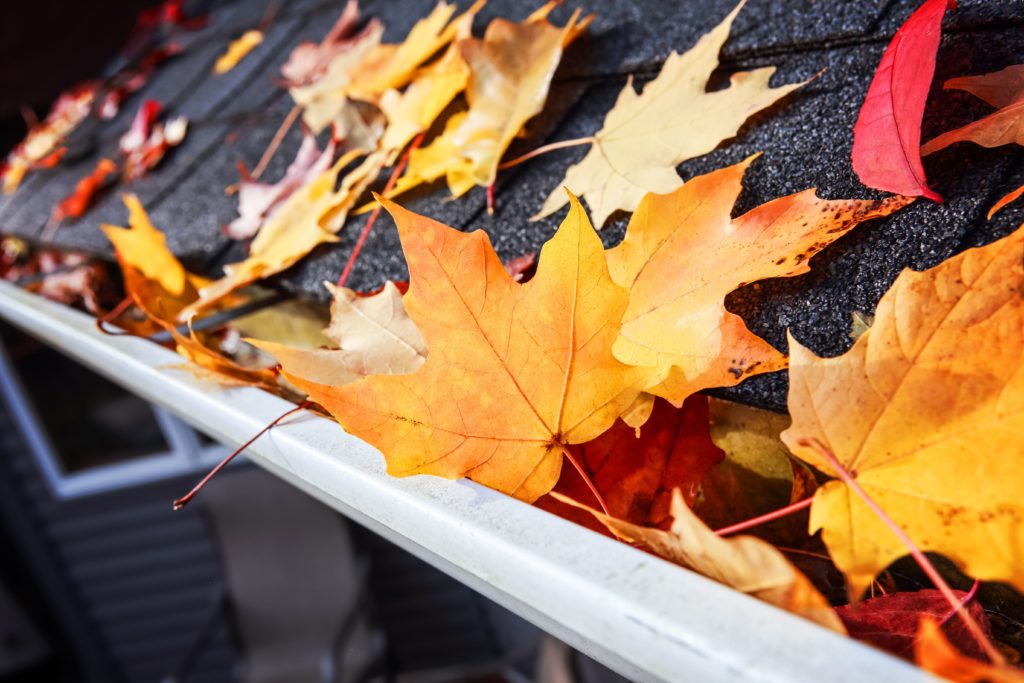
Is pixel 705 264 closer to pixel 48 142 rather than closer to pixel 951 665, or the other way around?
pixel 951 665

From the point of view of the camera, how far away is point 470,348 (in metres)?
0.47

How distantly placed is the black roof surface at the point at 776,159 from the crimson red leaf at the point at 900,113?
0.04 ft

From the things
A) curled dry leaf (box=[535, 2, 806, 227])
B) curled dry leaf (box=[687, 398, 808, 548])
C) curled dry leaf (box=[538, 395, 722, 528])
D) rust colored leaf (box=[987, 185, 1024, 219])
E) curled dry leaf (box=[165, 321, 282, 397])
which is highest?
curled dry leaf (box=[535, 2, 806, 227])

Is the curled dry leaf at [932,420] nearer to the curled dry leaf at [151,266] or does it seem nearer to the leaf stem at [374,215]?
the leaf stem at [374,215]

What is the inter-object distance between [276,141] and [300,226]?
1.24 feet

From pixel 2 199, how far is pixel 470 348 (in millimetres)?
2230

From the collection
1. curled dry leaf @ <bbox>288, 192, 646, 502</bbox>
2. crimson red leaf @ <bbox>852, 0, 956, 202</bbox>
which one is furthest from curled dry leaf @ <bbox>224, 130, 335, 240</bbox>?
crimson red leaf @ <bbox>852, 0, 956, 202</bbox>

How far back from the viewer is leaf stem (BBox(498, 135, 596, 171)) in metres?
0.70

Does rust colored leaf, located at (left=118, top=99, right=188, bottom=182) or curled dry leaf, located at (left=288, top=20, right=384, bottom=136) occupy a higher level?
curled dry leaf, located at (left=288, top=20, right=384, bottom=136)

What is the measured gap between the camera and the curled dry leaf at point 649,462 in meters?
0.50

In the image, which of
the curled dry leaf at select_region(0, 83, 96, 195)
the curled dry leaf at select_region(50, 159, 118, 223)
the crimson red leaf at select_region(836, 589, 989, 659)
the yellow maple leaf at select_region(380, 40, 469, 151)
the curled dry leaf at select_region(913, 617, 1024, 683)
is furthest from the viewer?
the curled dry leaf at select_region(0, 83, 96, 195)

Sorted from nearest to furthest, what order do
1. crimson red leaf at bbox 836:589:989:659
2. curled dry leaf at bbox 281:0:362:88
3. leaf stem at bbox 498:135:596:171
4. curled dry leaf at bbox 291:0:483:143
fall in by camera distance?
crimson red leaf at bbox 836:589:989:659
leaf stem at bbox 498:135:596:171
curled dry leaf at bbox 291:0:483:143
curled dry leaf at bbox 281:0:362:88

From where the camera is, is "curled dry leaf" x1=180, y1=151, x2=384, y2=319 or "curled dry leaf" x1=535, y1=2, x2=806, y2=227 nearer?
"curled dry leaf" x1=535, y1=2, x2=806, y2=227

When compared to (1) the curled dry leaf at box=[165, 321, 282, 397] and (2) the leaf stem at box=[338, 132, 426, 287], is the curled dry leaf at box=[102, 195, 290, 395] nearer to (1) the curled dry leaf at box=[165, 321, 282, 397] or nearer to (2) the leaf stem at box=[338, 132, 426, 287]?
(1) the curled dry leaf at box=[165, 321, 282, 397]
